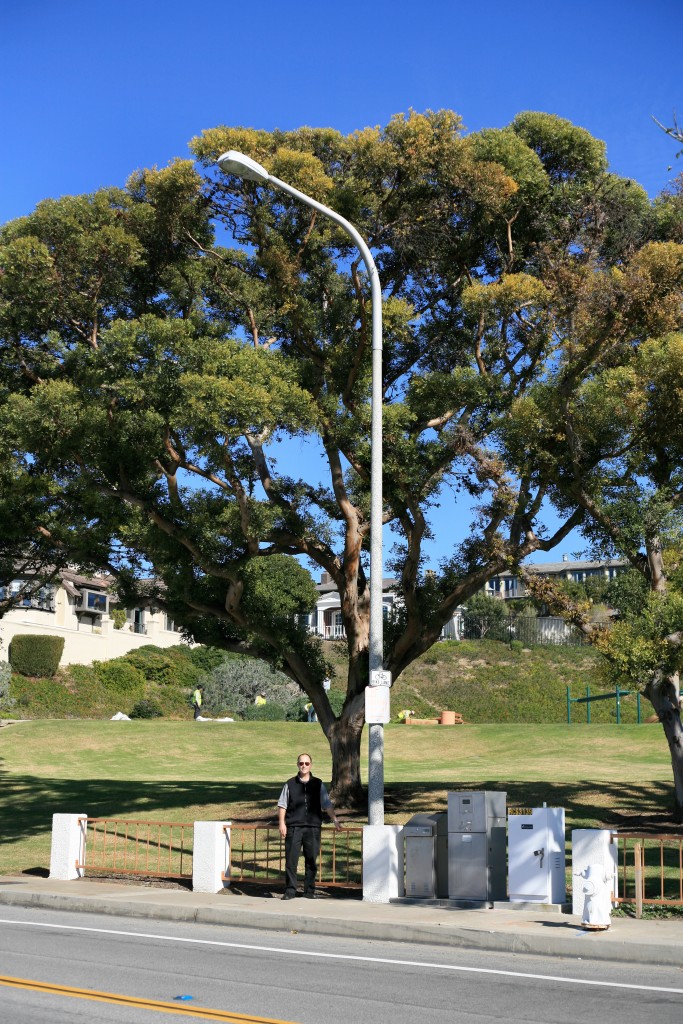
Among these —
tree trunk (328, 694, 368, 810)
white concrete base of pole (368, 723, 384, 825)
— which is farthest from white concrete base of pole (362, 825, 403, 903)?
tree trunk (328, 694, 368, 810)

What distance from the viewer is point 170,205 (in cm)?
2141

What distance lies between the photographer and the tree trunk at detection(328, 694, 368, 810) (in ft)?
78.5

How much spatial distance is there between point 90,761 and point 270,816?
1488 cm

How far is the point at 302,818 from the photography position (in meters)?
14.3

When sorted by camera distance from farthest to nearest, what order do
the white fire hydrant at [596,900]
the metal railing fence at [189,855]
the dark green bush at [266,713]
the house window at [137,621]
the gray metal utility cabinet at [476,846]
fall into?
the house window at [137,621], the dark green bush at [266,713], the metal railing fence at [189,855], the gray metal utility cabinet at [476,846], the white fire hydrant at [596,900]

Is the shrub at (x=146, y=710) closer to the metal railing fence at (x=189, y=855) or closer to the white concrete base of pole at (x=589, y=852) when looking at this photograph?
the metal railing fence at (x=189, y=855)

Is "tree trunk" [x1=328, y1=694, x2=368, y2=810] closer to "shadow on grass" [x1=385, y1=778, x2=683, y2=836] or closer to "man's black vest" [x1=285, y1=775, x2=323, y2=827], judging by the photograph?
"shadow on grass" [x1=385, y1=778, x2=683, y2=836]

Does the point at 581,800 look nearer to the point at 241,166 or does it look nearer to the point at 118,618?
the point at 241,166

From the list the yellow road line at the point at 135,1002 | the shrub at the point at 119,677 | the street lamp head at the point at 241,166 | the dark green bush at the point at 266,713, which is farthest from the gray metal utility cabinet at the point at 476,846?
the shrub at the point at 119,677

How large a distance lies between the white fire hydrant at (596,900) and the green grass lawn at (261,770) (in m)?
9.47

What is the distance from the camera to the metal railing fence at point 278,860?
1556 cm

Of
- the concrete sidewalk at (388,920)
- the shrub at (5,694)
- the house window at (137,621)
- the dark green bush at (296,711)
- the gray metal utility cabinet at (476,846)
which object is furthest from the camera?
the house window at (137,621)

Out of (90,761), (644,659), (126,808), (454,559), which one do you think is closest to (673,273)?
(644,659)

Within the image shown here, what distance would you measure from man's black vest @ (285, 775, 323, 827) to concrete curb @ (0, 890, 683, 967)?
131 centimetres
